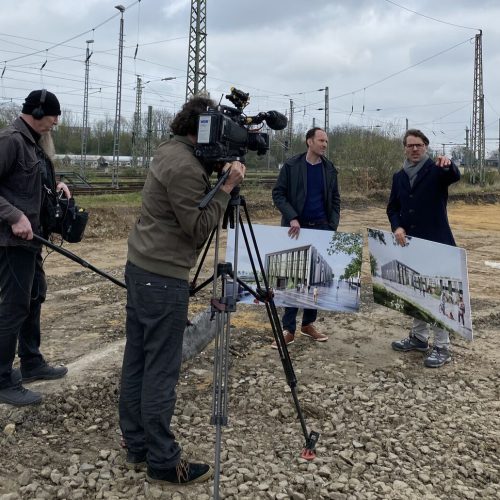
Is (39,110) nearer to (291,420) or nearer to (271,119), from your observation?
(271,119)

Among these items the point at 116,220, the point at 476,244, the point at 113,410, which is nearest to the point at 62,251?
the point at 113,410

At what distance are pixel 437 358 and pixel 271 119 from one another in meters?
3.03

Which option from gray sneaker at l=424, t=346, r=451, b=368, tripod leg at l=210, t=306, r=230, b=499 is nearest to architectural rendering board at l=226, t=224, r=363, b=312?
gray sneaker at l=424, t=346, r=451, b=368

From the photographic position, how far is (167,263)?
113 inches

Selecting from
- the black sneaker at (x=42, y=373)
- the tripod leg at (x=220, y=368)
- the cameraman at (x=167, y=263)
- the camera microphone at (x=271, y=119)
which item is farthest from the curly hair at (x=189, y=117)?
the black sneaker at (x=42, y=373)

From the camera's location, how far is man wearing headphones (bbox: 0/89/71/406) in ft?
11.4

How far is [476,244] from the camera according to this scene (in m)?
15.4

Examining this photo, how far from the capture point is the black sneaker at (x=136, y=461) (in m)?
3.20

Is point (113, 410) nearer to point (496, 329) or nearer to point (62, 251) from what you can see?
point (62, 251)

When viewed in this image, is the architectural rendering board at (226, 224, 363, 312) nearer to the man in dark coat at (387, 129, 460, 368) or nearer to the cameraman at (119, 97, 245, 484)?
the man in dark coat at (387, 129, 460, 368)

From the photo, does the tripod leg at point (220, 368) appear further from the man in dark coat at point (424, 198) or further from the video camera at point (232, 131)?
the man in dark coat at point (424, 198)

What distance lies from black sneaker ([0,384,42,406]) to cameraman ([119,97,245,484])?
1.16 metres

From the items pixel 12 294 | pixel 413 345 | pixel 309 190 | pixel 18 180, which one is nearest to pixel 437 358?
pixel 413 345

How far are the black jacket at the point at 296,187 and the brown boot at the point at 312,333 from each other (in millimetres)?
1149
